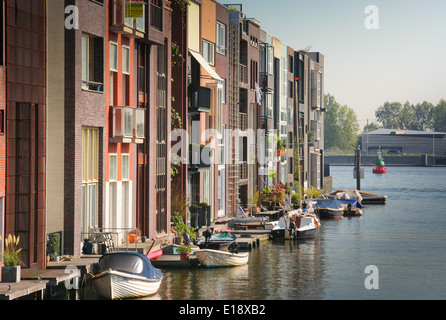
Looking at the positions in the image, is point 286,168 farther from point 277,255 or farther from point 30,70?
point 30,70

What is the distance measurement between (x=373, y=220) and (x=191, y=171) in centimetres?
3941

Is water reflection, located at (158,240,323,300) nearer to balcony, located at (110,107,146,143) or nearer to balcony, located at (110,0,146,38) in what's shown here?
balcony, located at (110,107,146,143)

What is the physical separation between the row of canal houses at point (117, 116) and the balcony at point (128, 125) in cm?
5

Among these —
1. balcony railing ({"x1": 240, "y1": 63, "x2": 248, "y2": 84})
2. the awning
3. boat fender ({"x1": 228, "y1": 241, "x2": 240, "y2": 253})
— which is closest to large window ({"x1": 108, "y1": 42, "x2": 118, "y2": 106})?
boat fender ({"x1": 228, "y1": 241, "x2": 240, "y2": 253})

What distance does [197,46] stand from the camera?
6047cm

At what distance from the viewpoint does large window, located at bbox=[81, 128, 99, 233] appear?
39.8m

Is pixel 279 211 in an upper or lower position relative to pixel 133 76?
lower

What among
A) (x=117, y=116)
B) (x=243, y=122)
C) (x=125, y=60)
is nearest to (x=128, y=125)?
(x=117, y=116)

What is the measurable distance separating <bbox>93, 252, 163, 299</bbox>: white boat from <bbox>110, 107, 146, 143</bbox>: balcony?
361 inches

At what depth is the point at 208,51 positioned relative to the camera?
2525 inches

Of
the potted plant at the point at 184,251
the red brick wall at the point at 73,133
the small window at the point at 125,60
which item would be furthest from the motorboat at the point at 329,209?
the red brick wall at the point at 73,133

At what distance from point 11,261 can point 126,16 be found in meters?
15.9

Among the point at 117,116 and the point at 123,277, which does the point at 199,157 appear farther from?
the point at 123,277
